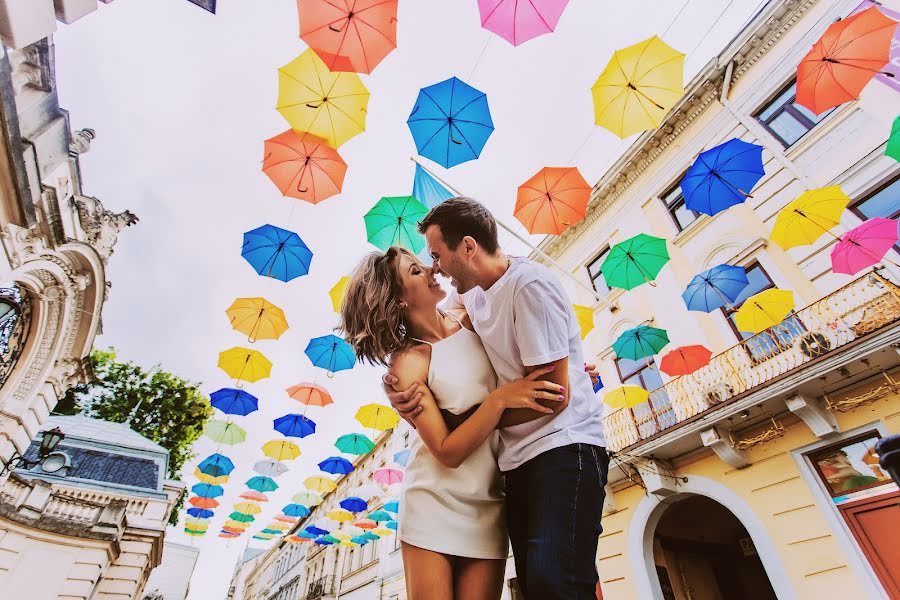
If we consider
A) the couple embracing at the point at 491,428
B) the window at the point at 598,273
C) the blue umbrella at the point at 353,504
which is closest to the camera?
the couple embracing at the point at 491,428

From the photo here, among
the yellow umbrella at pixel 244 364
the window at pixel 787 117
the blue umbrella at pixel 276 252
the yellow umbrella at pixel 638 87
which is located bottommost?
the yellow umbrella at pixel 244 364

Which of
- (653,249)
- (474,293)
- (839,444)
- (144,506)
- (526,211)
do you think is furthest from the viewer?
(144,506)

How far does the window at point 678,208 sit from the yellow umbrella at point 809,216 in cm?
400

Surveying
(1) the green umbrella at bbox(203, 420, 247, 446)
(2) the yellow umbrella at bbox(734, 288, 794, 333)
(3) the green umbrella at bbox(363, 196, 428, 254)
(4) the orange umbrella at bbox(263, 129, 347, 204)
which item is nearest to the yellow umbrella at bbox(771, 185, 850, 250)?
(2) the yellow umbrella at bbox(734, 288, 794, 333)

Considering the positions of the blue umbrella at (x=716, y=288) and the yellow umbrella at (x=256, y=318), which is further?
the yellow umbrella at (x=256, y=318)

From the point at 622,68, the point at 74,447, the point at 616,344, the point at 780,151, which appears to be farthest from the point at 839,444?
the point at 74,447

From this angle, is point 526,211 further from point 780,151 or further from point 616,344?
point 780,151

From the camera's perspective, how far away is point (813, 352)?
7.02m

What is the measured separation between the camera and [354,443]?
12648 millimetres

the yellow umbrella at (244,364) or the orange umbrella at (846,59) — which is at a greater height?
the orange umbrella at (846,59)

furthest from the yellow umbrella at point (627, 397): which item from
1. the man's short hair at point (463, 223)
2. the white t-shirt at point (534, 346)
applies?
the man's short hair at point (463, 223)

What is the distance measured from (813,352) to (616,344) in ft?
11.1

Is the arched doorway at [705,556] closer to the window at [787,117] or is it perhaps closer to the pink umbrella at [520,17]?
the window at [787,117]

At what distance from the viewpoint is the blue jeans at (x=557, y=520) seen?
4.28ft
